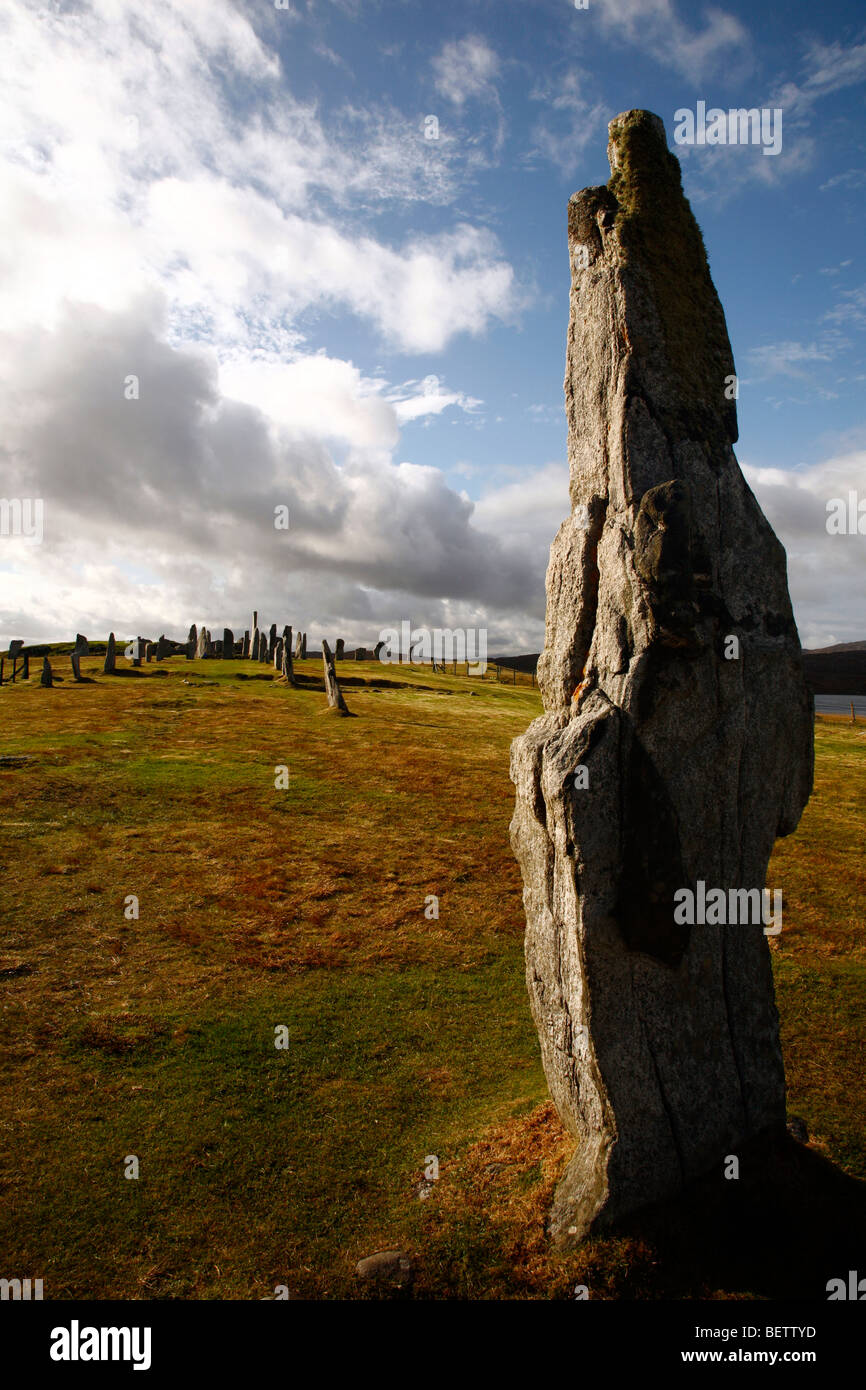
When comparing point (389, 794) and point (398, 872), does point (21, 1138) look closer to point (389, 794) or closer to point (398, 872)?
point (398, 872)

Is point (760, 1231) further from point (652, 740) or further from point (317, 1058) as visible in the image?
point (317, 1058)

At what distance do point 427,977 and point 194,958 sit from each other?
13.5 feet

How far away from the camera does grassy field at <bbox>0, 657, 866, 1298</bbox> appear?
6352 mm

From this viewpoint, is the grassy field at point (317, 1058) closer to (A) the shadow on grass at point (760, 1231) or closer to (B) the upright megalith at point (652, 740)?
(A) the shadow on grass at point (760, 1231)

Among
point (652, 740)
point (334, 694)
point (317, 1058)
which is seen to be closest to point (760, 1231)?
point (652, 740)

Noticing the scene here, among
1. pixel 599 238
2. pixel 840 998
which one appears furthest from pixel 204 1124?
pixel 599 238

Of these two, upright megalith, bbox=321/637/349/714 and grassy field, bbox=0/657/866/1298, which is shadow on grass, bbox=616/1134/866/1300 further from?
upright megalith, bbox=321/637/349/714

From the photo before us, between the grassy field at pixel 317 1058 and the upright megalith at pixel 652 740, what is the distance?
76cm

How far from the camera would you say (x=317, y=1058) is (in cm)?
969

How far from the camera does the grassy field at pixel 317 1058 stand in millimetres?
6352

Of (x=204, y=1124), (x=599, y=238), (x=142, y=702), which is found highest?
(x=599, y=238)

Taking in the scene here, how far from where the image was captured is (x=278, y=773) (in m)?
23.8

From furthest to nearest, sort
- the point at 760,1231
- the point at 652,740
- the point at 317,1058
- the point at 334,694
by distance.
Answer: the point at 334,694 < the point at 317,1058 < the point at 652,740 < the point at 760,1231

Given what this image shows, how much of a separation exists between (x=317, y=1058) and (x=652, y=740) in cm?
662
